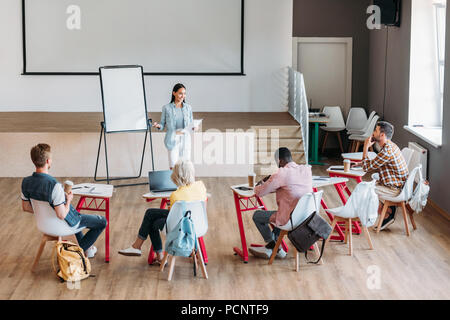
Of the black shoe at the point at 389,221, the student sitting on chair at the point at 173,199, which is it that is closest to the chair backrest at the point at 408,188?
the black shoe at the point at 389,221

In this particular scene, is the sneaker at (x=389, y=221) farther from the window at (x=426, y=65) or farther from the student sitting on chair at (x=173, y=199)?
the window at (x=426, y=65)

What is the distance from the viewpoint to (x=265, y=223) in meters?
5.99

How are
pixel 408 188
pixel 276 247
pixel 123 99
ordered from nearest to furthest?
pixel 276 247 → pixel 408 188 → pixel 123 99

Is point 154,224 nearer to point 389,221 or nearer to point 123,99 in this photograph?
point 389,221

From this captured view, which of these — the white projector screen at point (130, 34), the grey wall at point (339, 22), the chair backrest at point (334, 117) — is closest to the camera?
the white projector screen at point (130, 34)

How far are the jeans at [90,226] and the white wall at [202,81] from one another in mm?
6347

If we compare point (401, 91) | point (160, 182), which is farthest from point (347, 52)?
point (160, 182)

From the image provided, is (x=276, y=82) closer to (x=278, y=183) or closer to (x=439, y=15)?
(x=439, y=15)

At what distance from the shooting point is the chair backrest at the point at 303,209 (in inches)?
220

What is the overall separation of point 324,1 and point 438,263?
285 inches

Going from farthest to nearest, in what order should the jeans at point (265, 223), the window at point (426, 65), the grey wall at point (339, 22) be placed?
the grey wall at point (339, 22)
the window at point (426, 65)
the jeans at point (265, 223)

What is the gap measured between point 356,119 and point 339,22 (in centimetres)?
189

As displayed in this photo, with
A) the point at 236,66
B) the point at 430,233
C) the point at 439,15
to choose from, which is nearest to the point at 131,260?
the point at 430,233

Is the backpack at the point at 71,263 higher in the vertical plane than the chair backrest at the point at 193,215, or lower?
lower
